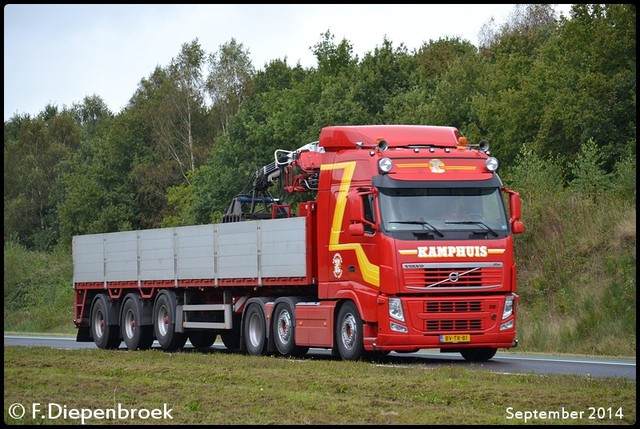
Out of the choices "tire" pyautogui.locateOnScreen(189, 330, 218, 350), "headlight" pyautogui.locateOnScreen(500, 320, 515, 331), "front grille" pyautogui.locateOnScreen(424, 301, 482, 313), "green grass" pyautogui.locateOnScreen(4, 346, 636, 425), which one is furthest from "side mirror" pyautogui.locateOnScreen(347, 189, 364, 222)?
"tire" pyautogui.locateOnScreen(189, 330, 218, 350)

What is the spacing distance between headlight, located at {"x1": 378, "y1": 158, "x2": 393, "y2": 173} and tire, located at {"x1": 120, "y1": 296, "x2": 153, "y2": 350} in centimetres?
992

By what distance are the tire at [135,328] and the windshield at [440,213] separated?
9.89 meters

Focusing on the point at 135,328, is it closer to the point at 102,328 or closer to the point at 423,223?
the point at 102,328

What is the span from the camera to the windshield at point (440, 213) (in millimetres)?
21859

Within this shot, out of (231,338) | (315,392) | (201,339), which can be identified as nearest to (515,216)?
(315,392)

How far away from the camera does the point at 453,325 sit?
21922 mm

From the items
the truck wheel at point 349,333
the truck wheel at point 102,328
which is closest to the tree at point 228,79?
the truck wheel at point 102,328

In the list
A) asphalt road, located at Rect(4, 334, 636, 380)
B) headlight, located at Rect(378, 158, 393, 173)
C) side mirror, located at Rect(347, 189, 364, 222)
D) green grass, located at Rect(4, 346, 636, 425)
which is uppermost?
headlight, located at Rect(378, 158, 393, 173)

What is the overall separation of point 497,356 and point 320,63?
61614mm

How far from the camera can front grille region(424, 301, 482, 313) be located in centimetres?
2180

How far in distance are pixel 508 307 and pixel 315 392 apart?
723 centimetres

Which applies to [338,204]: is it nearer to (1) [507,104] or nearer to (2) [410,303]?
(2) [410,303]

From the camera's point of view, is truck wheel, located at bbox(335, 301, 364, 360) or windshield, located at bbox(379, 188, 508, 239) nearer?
windshield, located at bbox(379, 188, 508, 239)

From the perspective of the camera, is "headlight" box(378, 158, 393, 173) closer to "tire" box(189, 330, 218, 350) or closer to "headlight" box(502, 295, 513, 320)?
"headlight" box(502, 295, 513, 320)
